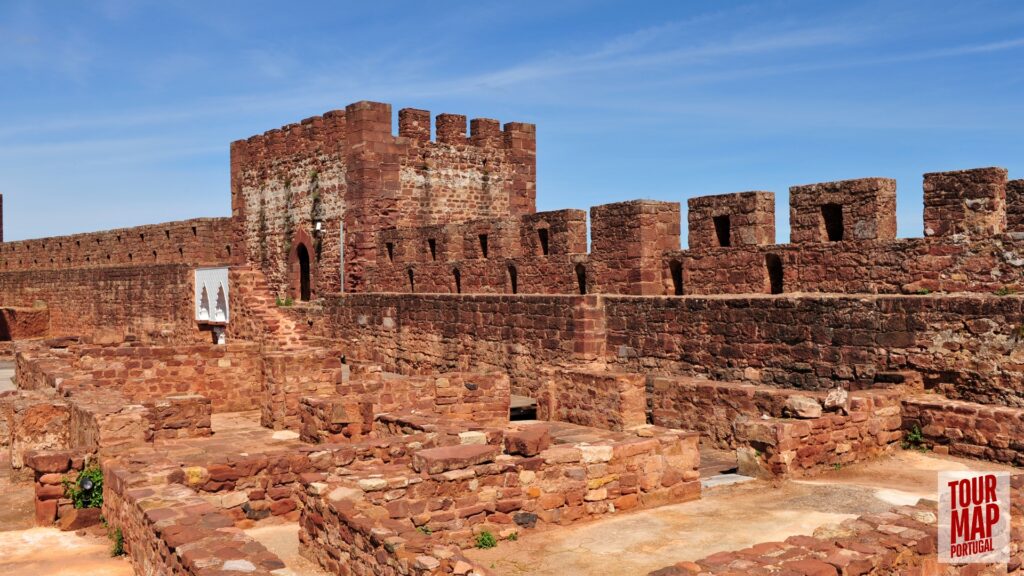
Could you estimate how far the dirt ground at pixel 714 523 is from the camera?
245 inches

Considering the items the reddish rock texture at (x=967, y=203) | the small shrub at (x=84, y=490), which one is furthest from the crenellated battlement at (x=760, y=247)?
the small shrub at (x=84, y=490)

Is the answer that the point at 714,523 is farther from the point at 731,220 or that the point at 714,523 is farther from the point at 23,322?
the point at 23,322

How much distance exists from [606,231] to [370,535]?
9.26 m

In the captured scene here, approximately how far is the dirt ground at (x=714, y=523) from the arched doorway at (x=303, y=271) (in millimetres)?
15191

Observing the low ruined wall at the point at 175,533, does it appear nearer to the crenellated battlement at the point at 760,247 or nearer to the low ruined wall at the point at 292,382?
the low ruined wall at the point at 292,382

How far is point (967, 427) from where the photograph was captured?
890 cm

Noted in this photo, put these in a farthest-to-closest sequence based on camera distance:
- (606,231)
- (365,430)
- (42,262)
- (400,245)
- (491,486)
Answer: (42,262), (400,245), (606,231), (365,430), (491,486)

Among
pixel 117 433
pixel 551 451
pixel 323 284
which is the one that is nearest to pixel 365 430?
pixel 117 433

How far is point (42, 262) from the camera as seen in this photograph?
3547 cm

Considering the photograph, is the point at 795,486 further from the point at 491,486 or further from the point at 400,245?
the point at 400,245

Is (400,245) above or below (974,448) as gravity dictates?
above

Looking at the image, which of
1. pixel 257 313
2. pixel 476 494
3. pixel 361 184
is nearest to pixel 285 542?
pixel 476 494

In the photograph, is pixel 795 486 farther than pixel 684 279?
No

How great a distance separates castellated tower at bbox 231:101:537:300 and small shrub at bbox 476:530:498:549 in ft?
44.5
